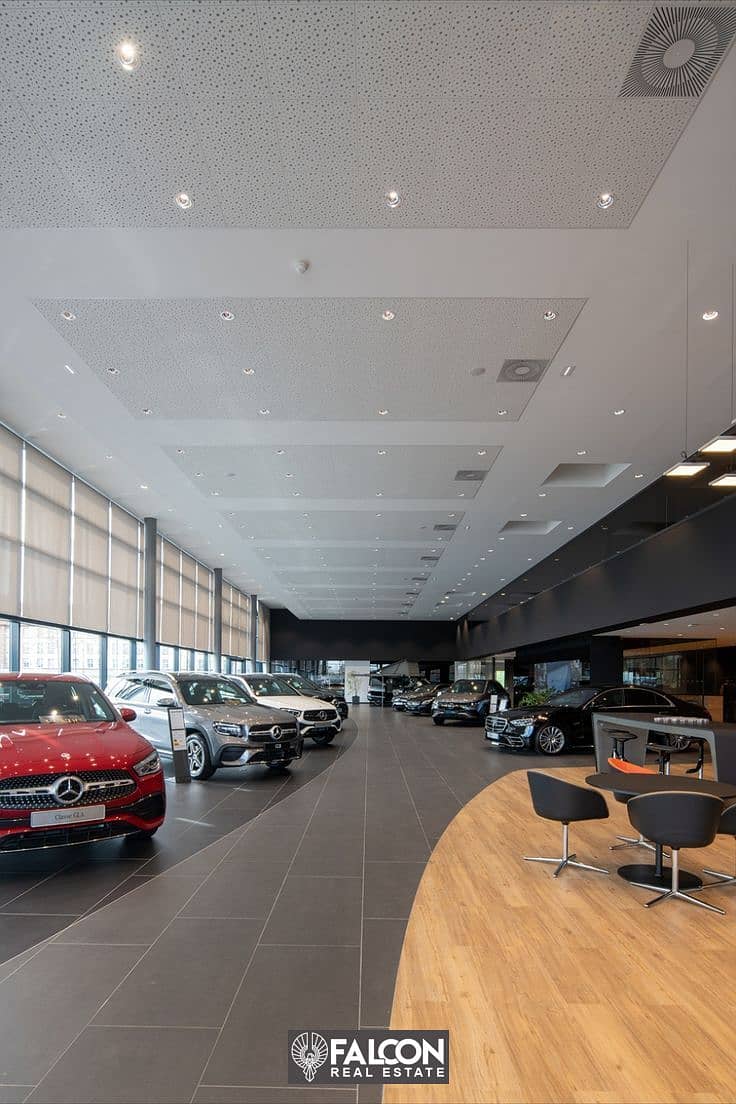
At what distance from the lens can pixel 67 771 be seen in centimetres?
494

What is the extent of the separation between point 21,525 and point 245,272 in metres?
7.22

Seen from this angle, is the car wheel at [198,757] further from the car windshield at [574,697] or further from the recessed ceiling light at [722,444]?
the car windshield at [574,697]

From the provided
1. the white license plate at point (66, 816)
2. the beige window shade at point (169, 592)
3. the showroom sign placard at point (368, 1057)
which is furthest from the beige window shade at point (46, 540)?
the showroom sign placard at point (368, 1057)

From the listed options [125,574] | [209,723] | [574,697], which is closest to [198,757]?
[209,723]

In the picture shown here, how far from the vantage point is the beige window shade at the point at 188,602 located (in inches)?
829

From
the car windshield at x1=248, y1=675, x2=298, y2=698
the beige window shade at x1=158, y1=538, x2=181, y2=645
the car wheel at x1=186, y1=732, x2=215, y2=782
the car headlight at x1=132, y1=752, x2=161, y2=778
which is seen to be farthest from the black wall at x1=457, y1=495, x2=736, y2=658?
the beige window shade at x1=158, y1=538, x2=181, y2=645

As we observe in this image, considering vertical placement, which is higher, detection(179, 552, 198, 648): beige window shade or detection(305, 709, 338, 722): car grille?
detection(179, 552, 198, 648): beige window shade

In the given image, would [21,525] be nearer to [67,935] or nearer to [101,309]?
[101,309]

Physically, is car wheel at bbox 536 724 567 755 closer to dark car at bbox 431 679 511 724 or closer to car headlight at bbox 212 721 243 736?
dark car at bbox 431 679 511 724

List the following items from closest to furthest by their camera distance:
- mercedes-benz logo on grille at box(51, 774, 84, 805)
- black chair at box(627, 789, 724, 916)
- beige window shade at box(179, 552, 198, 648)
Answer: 1. black chair at box(627, 789, 724, 916)
2. mercedes-benz logo on grille at box(51, 774, 84, 805)
3. beige window shade at box(179, 552, 198, 648)

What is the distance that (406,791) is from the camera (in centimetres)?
881

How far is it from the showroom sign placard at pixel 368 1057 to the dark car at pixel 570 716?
1082 cm

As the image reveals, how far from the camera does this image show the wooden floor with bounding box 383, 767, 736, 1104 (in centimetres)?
262

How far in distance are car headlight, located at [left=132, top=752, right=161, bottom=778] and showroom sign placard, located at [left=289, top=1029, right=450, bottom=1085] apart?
2904 millimetres
